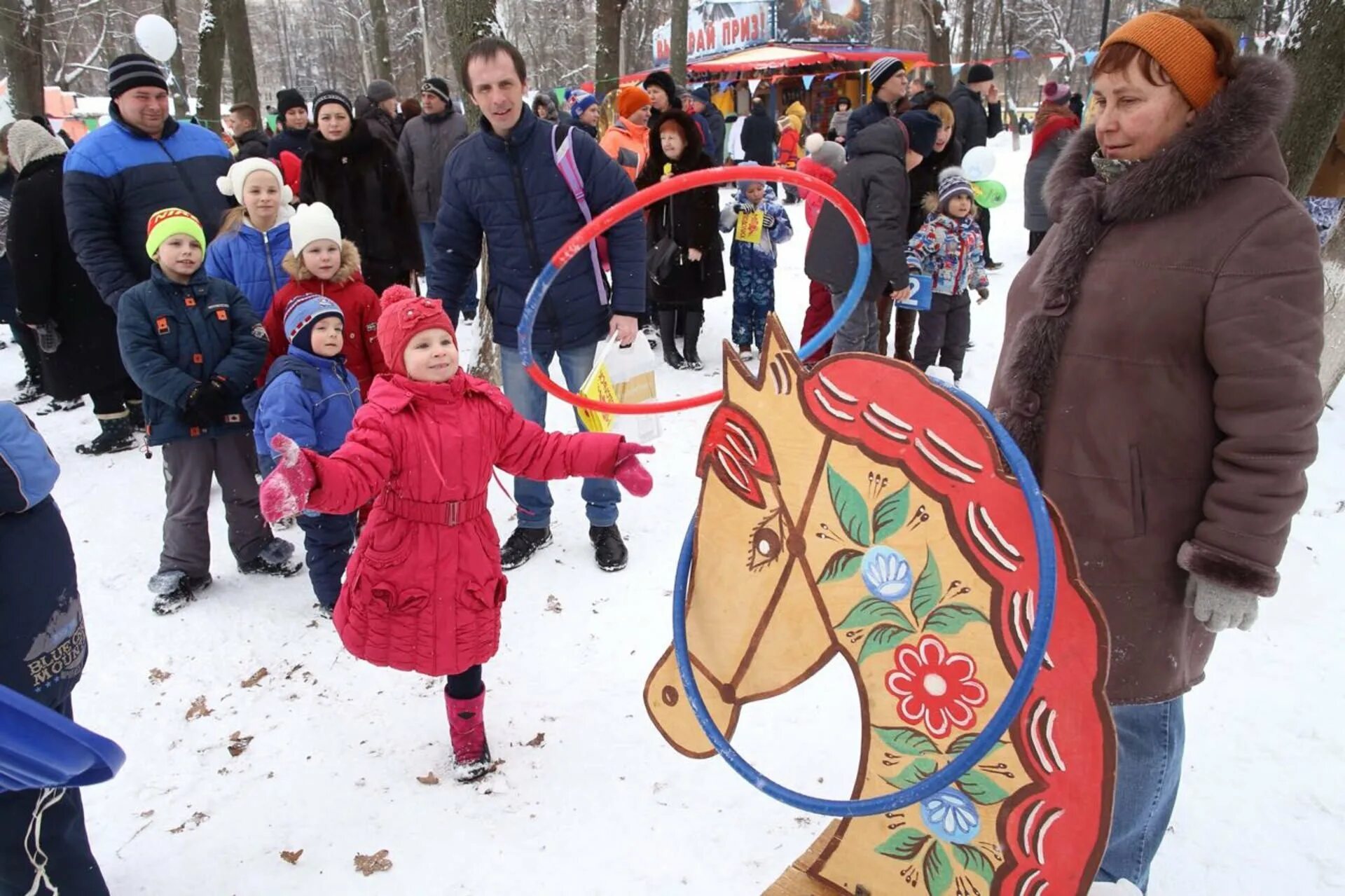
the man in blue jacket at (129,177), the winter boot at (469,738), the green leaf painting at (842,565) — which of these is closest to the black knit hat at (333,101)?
the man in blue jacket at (129,177)

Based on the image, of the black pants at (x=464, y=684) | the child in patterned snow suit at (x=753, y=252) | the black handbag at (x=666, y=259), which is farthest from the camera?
the child in patterned snow suit at (x=753, y=252)

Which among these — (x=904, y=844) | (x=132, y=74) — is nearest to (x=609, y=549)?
(x=904, y=844)

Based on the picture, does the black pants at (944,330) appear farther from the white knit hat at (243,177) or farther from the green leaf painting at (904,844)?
the green leaf painting at (904,844)

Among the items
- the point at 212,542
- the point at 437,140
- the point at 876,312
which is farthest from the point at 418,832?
the point at 437,140

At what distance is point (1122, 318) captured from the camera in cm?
172

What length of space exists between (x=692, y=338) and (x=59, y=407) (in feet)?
16.2

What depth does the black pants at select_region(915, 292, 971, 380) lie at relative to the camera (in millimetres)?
5805

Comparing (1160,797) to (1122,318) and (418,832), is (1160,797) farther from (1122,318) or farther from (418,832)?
(418,832)

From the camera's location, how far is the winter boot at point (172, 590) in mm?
3900

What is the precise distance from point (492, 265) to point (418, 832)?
7.67ft

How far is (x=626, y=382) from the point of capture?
3.70m

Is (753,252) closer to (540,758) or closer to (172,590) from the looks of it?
(172,590)

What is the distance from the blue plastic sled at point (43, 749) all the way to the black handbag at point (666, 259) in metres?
5.44

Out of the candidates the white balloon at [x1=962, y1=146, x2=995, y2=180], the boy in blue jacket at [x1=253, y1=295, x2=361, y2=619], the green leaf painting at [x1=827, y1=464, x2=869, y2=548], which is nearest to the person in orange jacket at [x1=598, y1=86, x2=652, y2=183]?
the white balloon at [x1=962, y1=146, x2=995, y2=180]
